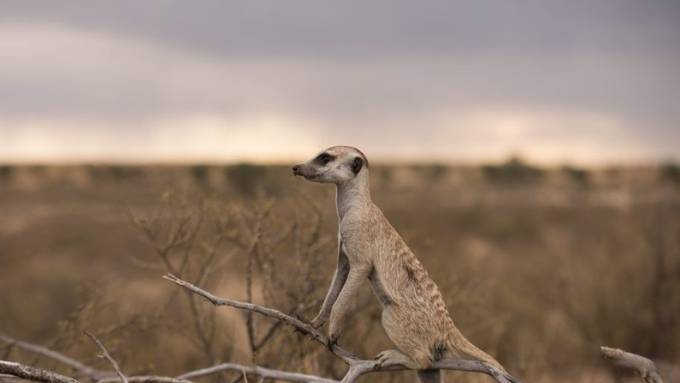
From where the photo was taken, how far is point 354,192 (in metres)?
3.83

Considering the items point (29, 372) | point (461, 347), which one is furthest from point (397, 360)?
point (29, 372)

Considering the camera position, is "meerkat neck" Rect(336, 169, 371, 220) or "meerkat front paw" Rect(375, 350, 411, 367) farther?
"meerkat neck" Rect(336, 169, 371, 220)

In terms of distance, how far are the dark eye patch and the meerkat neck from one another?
0.12 m

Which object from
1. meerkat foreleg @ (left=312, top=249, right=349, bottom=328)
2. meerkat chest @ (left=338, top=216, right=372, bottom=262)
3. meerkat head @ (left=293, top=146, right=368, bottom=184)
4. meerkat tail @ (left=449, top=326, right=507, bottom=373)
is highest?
meerkat head @ (left=293, top=146, right=368, bottom=184)

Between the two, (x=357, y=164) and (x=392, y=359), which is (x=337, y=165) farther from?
(x=392, y=359)

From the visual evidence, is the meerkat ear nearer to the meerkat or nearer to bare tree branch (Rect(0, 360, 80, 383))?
the meerkat

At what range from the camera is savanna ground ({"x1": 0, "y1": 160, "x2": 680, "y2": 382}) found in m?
6.56

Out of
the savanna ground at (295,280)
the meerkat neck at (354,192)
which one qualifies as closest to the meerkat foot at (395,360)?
the meerkat neck at (354,192)

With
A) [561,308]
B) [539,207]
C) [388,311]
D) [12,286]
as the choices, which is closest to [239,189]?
[539,207]

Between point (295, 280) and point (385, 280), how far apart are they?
2.92m

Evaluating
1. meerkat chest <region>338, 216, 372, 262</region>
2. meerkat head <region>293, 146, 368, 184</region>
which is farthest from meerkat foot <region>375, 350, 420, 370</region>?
meerkat head <region>293, 146, 368, 184</region>

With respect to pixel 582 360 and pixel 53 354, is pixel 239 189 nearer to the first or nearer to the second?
pixel 582 360

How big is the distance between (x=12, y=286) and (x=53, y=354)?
16.1m

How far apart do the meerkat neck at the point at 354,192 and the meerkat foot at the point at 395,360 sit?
645 millimetres
